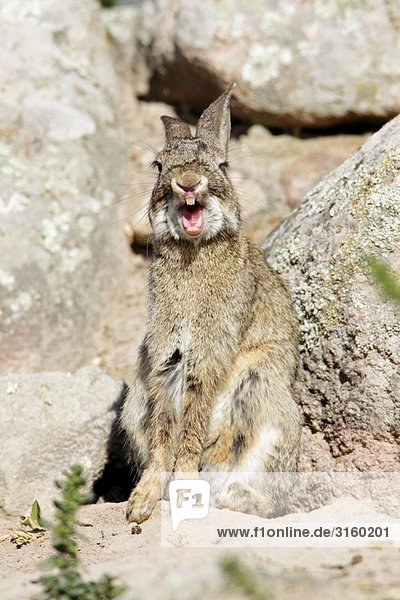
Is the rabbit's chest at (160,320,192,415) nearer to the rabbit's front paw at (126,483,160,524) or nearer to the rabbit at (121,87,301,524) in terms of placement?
the rabbit at (121,87,301,524)

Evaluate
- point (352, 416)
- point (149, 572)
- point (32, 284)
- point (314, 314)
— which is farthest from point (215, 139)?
point (149, 572)

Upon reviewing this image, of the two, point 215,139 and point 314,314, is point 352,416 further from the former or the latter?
point 215,139

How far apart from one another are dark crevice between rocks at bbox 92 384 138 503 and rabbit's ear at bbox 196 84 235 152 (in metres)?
2.03

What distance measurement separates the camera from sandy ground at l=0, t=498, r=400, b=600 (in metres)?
3.76

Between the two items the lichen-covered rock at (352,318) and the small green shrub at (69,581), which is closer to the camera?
the small green shrub at (69,581)

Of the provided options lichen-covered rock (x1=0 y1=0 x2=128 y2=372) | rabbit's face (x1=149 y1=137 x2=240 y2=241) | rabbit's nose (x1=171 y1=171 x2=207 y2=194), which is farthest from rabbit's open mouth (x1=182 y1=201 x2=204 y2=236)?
lichen-covered rock (x1=0 y1=0 x2=128 y2=372)

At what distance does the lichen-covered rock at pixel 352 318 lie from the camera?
5.78 metres

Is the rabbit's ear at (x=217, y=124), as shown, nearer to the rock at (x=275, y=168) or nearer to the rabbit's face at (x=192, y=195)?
the rabbit's face at (x=192, y=195)

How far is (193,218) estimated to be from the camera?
19.3 ft

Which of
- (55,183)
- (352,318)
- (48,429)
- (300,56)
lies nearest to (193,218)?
(352,318)

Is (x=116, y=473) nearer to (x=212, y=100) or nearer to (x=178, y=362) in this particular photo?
(x=178, y=362)

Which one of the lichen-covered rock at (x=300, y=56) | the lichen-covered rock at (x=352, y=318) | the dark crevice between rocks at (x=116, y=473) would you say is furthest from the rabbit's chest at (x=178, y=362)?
the lichen-covered rock at (x=300, y=56)

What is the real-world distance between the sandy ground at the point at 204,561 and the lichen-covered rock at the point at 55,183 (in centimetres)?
269

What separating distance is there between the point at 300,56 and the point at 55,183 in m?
2.96
